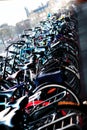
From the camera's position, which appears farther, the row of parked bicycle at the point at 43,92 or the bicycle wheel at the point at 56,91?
the bicycle wheel at the point at 56,91

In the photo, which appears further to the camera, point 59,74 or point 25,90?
point 25,90

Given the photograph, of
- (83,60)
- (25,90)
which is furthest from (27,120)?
(83,60)

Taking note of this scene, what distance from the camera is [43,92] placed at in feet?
10.6

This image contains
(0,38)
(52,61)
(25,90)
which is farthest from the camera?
(0,38)

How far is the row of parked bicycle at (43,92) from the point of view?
2037mm

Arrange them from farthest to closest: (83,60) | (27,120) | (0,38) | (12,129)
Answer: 1. (0,38)
2. (83,60)
3. (27,120)
4. (12,129)

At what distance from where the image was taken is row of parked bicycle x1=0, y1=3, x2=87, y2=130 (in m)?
2.04

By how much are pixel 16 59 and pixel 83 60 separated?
1622 millimetres

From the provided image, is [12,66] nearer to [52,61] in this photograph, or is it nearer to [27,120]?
[52,61]

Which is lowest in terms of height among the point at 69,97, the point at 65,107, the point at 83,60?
the point at 83,60

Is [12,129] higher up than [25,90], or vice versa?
[12,129]

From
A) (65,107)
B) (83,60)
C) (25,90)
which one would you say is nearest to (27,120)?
(65,107)

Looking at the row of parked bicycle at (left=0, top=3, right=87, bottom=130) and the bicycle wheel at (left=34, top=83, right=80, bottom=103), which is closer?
the row of parked bicycle at (left=0, top=3, right=87, bottom=130)

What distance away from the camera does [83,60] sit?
5965 millimetres
